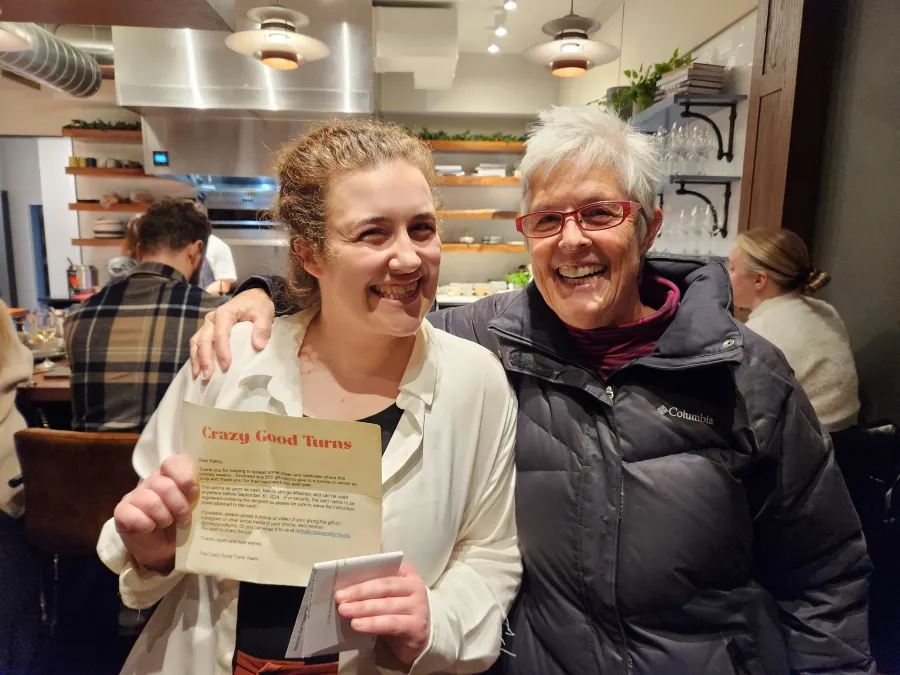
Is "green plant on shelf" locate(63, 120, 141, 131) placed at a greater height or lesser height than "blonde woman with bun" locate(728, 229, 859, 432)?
greater

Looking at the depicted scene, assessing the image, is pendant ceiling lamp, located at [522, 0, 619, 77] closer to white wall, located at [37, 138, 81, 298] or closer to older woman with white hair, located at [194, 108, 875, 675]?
older woman with white hair, located at [194, 108, 875, 675]

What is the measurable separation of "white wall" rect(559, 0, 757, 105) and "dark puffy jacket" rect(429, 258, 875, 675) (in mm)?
2794

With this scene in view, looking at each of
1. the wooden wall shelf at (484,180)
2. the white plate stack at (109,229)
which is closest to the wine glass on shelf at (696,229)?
the wooden wall shelf at (484,180)

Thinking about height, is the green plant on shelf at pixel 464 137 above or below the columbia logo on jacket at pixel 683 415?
above

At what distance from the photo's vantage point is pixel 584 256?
118cm

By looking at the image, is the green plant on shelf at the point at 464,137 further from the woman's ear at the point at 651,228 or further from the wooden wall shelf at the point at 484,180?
the woman's ear at the point at 651,228

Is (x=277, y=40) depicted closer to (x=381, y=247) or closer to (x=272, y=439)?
(x=381, y=247)

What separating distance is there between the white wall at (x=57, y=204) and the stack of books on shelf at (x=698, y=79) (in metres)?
6.62

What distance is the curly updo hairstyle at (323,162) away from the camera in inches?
40.8

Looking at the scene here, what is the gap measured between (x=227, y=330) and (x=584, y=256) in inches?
28.2

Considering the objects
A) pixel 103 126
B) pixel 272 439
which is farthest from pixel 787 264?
pixel 103 126

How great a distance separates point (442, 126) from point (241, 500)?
6.37 metres

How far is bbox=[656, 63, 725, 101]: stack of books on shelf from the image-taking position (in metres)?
3.13

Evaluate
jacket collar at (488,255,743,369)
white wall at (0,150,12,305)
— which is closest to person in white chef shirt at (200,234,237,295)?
white wall at (0,150,12,305)
